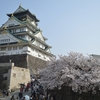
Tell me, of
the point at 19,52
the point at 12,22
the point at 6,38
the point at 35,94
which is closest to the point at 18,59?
the point at 19,52

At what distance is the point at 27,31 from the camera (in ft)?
108

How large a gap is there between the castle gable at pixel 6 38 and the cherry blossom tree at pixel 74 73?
57.6 ft

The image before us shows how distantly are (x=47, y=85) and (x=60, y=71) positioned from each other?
192cm

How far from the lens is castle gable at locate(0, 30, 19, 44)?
102 feet

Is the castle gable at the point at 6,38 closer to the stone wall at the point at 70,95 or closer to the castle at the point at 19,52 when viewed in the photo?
the castle at the point at 19,52

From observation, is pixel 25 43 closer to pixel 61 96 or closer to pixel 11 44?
pixel 11 44

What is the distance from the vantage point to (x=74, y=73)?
43.2 ft

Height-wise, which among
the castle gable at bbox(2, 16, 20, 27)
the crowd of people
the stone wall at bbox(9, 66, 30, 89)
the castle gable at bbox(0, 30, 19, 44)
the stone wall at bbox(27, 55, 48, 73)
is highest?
the castle gable at bbox(2, 16, 20, 27)

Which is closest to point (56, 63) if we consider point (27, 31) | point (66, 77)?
point (66, 77)

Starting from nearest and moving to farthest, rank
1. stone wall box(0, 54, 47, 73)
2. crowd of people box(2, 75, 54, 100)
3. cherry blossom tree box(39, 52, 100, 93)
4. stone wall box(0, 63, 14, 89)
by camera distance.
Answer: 1. cherry blossom tree box(39, 52, 100, 93)
2. crowd of people box(2, 75, 54, 100)
3. stone wall box(0, 63, 14, 89)
4. stone wall box(0, 54, 47, 73)

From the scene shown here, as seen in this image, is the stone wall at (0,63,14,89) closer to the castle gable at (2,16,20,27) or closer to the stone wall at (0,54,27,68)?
the stone wall at (0,54,27,68)

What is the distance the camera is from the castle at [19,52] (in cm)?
2367

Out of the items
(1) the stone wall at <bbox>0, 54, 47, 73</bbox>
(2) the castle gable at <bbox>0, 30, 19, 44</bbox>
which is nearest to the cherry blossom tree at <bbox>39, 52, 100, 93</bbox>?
(1) the stone wall at <bbox>0, 54, 47, 73</bbox>

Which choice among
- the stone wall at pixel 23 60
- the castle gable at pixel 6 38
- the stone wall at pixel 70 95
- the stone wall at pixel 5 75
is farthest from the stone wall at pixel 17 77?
the stone wall at pixel 70 95
